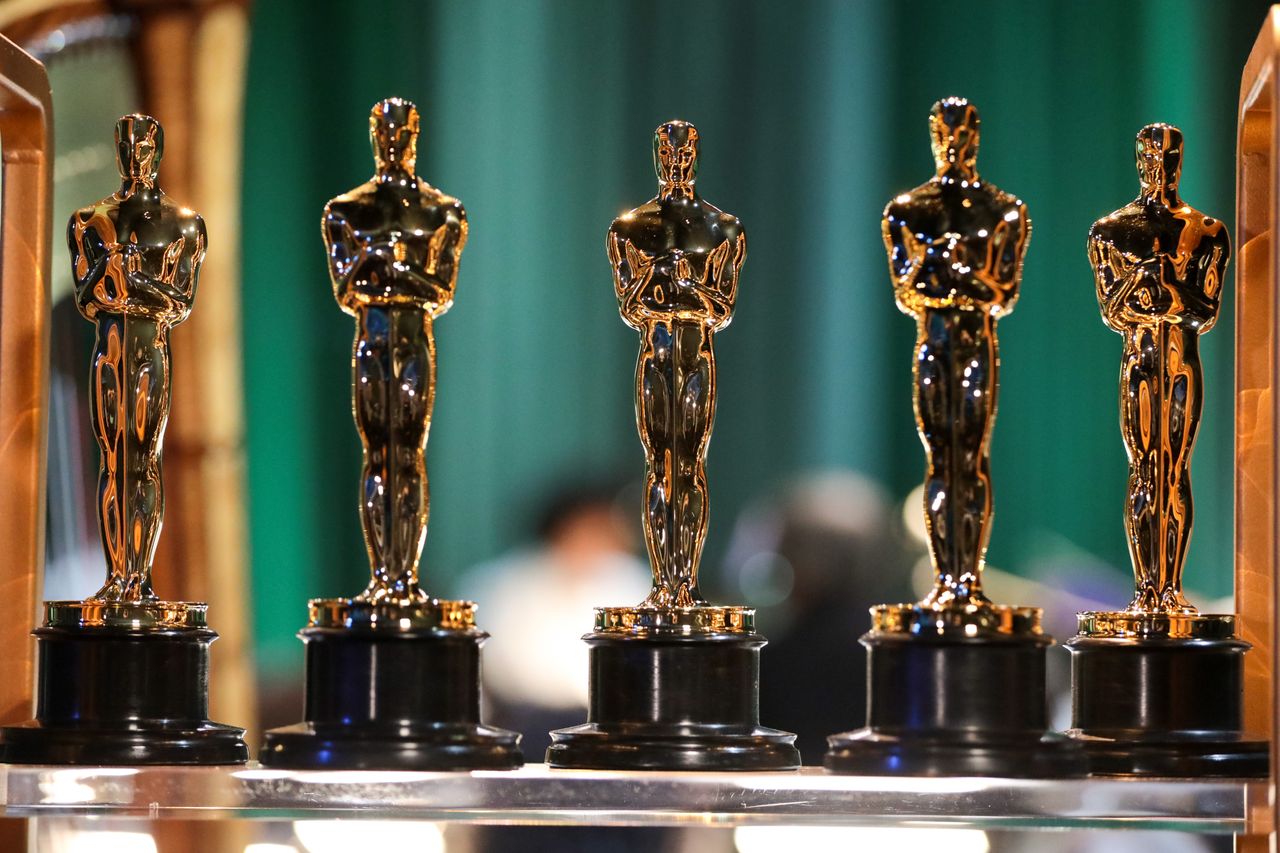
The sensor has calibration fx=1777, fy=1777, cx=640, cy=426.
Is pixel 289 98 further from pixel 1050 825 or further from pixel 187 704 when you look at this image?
pixel 1050 825

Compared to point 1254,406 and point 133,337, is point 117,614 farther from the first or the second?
point 1254,406

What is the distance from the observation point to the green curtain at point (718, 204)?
3.19 metres

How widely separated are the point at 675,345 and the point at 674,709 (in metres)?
0.16

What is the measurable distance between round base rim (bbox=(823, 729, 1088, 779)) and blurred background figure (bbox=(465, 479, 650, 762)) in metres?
2.26

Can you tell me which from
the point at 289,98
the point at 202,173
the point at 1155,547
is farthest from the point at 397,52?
the point at 1155,547

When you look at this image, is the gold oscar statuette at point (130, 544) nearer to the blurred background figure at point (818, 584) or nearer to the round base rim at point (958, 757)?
the round base rim at point (958, 757)

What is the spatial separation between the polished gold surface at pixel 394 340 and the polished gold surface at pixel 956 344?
0.19 metres

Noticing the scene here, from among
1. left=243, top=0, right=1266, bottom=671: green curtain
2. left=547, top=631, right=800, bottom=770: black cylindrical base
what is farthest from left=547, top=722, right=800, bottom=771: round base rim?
left=243, top=0, right=1266, bottom=671: green curtain

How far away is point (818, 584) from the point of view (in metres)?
2.79

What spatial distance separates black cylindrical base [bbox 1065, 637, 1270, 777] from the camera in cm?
72

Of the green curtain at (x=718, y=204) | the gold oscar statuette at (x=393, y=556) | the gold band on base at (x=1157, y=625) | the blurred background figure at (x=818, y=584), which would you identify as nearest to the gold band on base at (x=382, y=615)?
the gold oscar statuette at (x=393, y=556)

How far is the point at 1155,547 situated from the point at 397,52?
106 inches

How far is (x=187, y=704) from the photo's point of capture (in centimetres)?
78

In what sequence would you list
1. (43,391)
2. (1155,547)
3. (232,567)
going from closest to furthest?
(1155,547) → (43,391) → (232,567)
